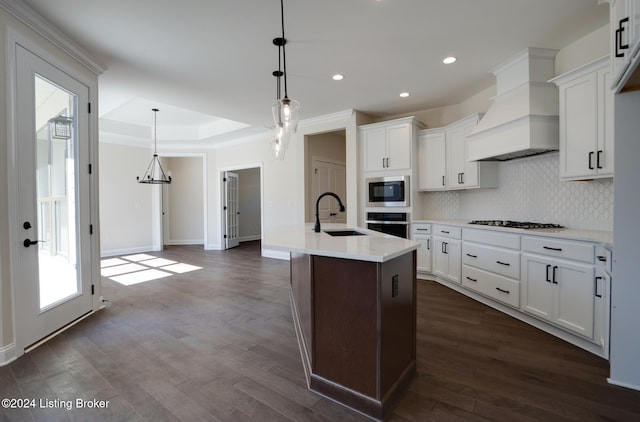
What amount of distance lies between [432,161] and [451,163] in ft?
1.00

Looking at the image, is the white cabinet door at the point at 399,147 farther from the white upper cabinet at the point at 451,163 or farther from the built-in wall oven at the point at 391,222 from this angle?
the built-in wall oven at the point at 391,222

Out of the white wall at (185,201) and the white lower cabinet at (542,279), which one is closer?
the white lower cabinet at (542,279)

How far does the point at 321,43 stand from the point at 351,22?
42 centimetres

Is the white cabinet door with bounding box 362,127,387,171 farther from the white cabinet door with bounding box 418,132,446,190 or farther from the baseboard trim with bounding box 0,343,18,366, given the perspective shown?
the baseboard trim with bounding box 0,343,18,366

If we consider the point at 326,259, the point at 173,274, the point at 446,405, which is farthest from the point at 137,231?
the point at 446,405

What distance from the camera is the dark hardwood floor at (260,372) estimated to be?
5.46ft

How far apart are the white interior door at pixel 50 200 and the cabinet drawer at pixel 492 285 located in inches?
170

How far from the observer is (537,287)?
272 centimetres

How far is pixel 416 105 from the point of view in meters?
4.82

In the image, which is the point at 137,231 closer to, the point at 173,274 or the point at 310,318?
the point at 173,274

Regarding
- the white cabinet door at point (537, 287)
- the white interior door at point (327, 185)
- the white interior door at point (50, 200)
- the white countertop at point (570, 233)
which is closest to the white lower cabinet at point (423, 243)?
the white countertop at point (570, 233)

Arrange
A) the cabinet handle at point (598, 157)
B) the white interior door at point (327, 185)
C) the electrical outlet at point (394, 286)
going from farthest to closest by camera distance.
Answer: the white interior door at point (327, 185), the cabinet handle at point (598, 157), the electrical outlet at point (394, 286)

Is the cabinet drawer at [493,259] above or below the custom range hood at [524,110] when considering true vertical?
below

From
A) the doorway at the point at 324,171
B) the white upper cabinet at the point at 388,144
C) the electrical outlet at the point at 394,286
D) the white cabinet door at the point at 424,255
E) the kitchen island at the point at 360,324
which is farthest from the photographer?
the doorway at the point at 324,171
